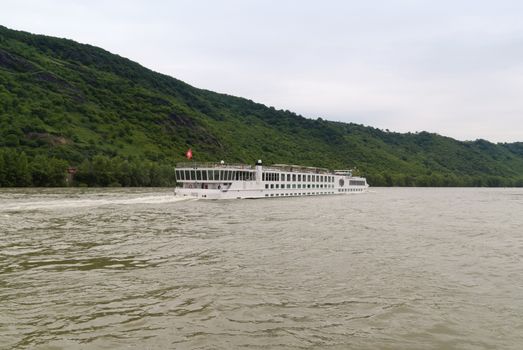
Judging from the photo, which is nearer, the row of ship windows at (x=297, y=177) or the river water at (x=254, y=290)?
the river water at (x=254, y=290)

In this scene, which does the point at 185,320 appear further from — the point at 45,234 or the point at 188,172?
the point at 188,172

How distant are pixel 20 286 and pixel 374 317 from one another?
37.3ft

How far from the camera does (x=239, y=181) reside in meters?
70.2

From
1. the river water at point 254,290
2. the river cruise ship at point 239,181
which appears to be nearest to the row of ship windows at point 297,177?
the river cruise ship at point 239,181

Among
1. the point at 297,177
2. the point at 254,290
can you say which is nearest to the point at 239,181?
the point at 297,177

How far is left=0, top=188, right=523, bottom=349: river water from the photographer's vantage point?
1052 centimetres

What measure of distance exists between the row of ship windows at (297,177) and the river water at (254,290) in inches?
1955

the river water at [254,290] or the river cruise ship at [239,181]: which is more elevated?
the river cruise ship at [239,181]

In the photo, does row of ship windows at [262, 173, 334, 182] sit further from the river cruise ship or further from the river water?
the river water

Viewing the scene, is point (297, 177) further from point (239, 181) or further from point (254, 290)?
point (254, 290)

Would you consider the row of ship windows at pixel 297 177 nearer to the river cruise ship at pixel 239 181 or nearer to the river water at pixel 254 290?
the river cruise ship at pixel 239 181

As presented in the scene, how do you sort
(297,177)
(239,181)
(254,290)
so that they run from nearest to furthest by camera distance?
(254,290) → (239,181) → (297,177)

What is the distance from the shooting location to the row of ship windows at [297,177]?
79188 millimetres

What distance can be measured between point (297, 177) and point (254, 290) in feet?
247
